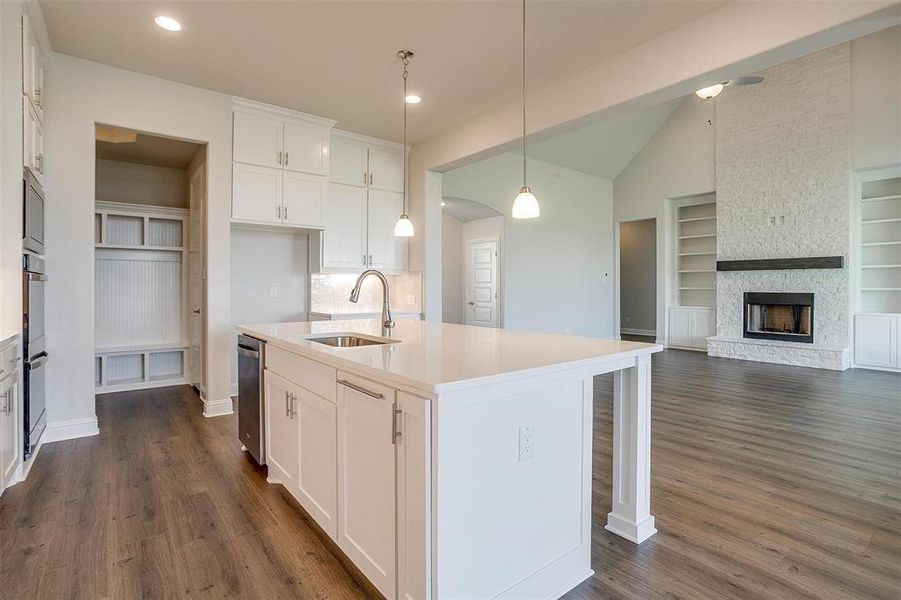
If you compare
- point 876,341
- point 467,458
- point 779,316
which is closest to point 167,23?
point 467,458

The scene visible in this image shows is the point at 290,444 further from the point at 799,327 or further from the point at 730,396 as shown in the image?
the point at 799,327

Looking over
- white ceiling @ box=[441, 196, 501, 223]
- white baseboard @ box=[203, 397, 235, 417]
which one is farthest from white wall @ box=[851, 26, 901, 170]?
white baseboard @ box=[203, 397, 235, 417]

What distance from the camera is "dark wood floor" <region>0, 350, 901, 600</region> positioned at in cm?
181

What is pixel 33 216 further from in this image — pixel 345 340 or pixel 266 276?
pixel 266 276

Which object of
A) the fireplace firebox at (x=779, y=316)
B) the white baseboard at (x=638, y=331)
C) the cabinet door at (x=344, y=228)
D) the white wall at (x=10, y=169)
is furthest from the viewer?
the white baseboard at (x=638, y=331)

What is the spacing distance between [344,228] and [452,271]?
13.4 ft

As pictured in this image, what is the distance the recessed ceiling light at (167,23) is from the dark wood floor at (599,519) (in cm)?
295

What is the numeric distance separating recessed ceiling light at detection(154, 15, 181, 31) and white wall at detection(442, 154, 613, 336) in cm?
402

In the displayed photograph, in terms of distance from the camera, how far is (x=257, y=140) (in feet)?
14.7

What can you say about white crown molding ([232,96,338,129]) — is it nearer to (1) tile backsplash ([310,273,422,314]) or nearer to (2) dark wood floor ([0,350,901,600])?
(1) tile backsplash ([310,273,422,314])

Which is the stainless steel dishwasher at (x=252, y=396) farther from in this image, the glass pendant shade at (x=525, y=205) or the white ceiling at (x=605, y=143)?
the white ceiling at (x=605, y=143)

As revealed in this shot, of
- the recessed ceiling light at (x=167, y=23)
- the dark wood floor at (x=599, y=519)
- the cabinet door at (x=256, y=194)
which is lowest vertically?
the dark wood floor at (x=599, y=519)

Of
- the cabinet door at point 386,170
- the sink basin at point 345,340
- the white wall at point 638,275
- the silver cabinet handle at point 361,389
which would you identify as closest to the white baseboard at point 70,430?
the sink basin at point 345,340

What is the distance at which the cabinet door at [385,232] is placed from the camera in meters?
5.50
